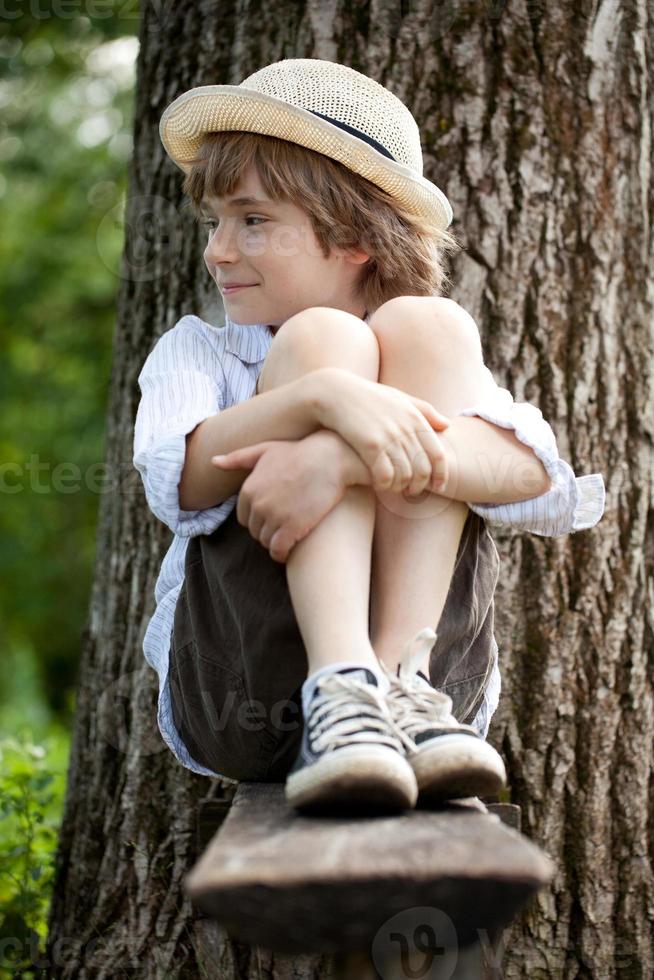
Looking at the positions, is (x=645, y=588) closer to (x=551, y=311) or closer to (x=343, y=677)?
(x=551, y=311)

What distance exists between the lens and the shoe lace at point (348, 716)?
134 centimetres

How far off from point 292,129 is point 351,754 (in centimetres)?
117

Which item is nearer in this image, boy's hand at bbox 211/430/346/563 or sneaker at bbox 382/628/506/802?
sneaker at bbox 382/628/506/802

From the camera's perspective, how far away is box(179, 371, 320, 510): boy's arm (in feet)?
5.14

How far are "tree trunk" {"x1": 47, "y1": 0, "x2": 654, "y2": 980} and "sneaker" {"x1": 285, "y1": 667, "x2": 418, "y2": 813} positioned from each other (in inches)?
42.0

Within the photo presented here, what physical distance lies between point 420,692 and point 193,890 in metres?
0.54

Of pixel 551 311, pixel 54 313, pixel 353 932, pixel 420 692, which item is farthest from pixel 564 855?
pixel 54 313

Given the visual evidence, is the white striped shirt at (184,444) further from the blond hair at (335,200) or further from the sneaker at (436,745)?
the sneaker at (436,745)

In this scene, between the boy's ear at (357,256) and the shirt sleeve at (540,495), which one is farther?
the boy's ear at (357,256)

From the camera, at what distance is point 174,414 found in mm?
1746

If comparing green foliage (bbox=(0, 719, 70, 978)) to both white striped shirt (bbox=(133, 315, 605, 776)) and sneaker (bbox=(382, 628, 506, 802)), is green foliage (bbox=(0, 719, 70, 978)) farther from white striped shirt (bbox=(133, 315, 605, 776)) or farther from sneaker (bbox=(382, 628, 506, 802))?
sneaker (bbox=(382, 628, 506, 802))

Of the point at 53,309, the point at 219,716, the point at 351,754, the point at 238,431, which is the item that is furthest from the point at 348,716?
the point at 53,309

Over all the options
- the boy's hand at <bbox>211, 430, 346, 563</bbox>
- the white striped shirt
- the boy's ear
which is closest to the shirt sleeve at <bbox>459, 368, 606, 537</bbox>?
the white striped shirt

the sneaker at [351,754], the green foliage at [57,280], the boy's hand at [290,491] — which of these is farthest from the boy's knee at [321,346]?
the green foliage at [57,280]
